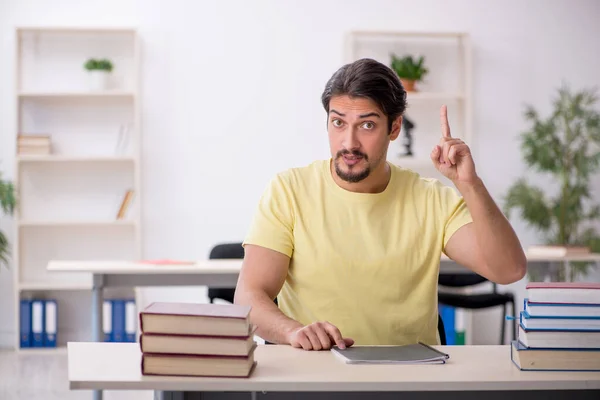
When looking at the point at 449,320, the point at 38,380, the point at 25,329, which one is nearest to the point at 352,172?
the point at 38,380

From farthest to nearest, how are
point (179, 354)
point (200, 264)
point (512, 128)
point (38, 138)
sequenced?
point (512, 128) → point (38, 138) → point (200, 264) → point (179, 354)

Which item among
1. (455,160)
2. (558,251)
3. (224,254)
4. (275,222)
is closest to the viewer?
(455,160)

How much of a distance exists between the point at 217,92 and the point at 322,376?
185 inches

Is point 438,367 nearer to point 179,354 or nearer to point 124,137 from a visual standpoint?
point 179,354

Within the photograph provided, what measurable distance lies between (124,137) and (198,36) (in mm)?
919

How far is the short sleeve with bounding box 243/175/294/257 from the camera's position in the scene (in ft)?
7.33

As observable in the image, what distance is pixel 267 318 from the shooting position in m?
2.08

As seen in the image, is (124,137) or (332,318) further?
(124,137)

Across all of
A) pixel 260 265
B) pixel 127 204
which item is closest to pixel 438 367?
pixel 260 265

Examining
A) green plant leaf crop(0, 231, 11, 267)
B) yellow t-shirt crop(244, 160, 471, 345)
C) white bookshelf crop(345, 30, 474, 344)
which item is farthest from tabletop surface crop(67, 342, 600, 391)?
white bookshelf crop(345, 30, 474, 344)

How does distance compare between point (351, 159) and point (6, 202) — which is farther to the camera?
point (6, 202)

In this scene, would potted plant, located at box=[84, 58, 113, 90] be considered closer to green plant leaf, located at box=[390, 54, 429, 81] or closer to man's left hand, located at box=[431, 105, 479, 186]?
green plant leaf, located at box=[390, 54, 429, 81]

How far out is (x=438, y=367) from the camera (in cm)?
171

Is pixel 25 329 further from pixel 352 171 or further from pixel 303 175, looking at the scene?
pixel 352 171
